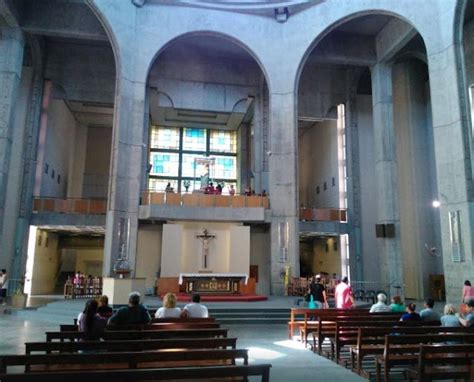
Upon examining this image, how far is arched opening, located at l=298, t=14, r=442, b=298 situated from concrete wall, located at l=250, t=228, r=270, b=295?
6.41 feet

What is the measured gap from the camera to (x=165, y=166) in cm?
2411

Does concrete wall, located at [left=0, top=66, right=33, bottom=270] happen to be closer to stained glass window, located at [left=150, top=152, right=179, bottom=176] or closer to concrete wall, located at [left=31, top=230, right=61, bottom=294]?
concrete wall, located at [left=31, top=230, right=61, bottom=294]

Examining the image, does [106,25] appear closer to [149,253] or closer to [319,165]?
[149,253]

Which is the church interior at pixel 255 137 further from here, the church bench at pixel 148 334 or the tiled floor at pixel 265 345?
the church bench at pixel 148 334

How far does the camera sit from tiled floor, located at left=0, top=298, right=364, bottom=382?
201 inches

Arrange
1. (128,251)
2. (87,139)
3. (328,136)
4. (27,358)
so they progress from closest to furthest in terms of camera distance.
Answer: (27,358) < (128,251) < (328,136) < (87,139)

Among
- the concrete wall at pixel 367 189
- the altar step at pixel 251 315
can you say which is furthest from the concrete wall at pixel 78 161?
the altar step at pixel 251 315

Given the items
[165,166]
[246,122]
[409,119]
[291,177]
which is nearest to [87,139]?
[165,166]

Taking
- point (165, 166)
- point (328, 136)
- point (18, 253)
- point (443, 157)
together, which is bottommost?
point (18, 253)

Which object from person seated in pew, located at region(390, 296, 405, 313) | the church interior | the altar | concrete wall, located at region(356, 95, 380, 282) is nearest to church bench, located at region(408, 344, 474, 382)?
person seated in pew, located at region(390, 296, 405, 313)

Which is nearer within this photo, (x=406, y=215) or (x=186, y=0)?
A: (x=186, y=0)

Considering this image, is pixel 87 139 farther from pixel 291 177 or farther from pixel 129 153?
pixel 291 177

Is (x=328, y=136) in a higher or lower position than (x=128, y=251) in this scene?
higher

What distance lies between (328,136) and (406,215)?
257 inches
